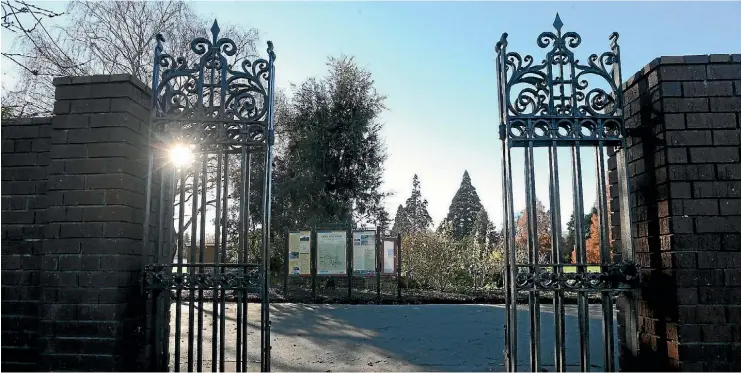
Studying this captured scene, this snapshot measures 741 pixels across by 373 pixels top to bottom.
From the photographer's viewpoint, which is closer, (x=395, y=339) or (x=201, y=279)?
(x=201, y=279)

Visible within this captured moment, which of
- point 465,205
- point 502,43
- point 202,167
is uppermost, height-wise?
point 465,205

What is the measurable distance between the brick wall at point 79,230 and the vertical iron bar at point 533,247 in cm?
302

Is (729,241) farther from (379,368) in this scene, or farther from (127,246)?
(127,246)

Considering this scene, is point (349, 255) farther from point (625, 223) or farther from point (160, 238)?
point (625, 223)

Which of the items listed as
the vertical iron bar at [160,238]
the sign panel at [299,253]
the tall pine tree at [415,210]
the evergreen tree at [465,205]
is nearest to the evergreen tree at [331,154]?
the sign panel at [299,253]

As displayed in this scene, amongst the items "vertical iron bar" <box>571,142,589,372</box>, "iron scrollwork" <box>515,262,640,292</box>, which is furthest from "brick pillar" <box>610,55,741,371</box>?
"vertical iron bar" <box>571,142,589,372</box>

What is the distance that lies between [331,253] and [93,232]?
31.6 feet

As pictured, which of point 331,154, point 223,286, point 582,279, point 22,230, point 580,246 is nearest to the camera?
point 582,279

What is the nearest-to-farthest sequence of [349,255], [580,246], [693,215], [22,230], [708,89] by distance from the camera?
1. [693,215]
2. [708,89]
3. [580,246]
4. [22,230]
5. [349,255]

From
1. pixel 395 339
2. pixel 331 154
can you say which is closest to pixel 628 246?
pixel 395 339

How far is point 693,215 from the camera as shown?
363 cm

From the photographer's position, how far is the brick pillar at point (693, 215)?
3537 millimetres

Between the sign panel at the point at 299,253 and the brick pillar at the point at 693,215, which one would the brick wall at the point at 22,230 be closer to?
the brick pillar at the point at 693,215

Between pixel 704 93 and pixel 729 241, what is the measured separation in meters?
1.06
